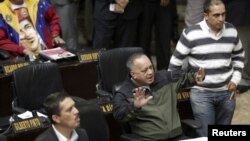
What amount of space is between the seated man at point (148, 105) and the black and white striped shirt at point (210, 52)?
218 mm

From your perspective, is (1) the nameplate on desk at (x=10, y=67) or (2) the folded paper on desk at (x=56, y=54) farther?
(2) the folded paper on desk at (x=56, y=54)

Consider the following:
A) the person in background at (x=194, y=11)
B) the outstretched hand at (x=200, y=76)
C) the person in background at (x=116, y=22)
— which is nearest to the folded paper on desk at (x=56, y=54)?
the person in background at (x=116, y=22)

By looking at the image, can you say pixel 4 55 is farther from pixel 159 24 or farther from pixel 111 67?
pixel 159 24

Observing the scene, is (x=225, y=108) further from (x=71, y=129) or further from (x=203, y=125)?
(x=71, y=129)

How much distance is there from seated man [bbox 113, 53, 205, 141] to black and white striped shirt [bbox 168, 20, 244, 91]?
8.6 inches

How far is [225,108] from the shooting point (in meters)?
4.92

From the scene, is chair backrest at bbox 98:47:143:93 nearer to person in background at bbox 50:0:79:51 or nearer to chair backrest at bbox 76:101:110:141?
chair backrest at bbox 76:101:110:141

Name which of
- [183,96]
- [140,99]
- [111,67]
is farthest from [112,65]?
[140,99]

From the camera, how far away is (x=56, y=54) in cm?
579

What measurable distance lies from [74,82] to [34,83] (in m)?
0.77

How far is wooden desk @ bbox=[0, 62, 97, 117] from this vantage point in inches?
218

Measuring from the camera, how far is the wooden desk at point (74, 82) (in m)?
5.55

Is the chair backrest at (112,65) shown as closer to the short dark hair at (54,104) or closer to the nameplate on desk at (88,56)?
the nameplate on desk at (88,56)

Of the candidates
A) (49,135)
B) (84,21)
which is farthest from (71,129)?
(84,21)
